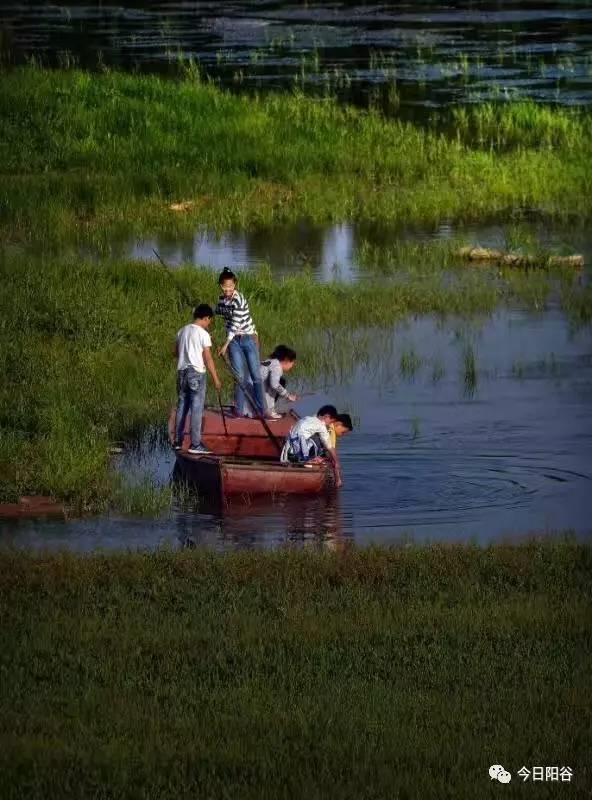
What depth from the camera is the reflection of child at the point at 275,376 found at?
16.6 meters

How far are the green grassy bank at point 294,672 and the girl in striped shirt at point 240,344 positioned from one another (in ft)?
15.0

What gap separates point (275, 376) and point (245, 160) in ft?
43.8

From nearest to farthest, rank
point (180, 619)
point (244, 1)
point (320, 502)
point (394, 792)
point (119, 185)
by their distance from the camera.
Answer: point (394, 792) < point (180, 619) < point (320, 502) < point (119, 185) < point (244, 1)

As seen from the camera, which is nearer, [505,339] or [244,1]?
[505,339]

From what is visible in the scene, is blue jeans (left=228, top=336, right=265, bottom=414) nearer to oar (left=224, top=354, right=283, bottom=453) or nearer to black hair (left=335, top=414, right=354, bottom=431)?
oar (left=224, top=354, right=283, bottom=453)

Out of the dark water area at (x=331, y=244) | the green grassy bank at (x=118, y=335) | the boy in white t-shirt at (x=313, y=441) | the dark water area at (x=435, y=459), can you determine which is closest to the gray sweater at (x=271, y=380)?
the dark water area at (x=435, y=459)

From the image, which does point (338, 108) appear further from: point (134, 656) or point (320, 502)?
point (134, 656)

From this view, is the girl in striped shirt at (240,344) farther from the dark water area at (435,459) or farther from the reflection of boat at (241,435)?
the dark water area at (435,459)

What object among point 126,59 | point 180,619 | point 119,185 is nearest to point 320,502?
point 180,619

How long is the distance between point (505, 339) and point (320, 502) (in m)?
6.50

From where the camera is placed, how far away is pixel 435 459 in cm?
1623

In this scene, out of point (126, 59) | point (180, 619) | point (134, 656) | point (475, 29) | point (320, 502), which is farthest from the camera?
point (475, 29)

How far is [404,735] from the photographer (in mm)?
8656

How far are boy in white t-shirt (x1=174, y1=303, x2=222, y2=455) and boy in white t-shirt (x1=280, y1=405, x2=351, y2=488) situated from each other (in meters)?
0.80
